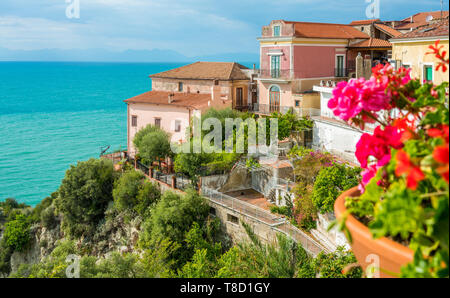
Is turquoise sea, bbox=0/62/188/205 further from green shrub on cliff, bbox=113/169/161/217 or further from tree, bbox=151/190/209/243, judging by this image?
tree, bbox=151/190/209/243

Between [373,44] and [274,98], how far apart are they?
24.7 feet

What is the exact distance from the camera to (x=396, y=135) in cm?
239

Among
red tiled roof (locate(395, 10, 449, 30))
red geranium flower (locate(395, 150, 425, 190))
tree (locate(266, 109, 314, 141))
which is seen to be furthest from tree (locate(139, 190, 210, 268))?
red tiled roof (locate(395, 10, 449, 30))

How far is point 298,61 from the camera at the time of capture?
2836 centimetres

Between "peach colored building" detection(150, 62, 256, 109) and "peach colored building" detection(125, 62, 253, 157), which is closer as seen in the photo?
"peach colored building" detection(125, 62, 253, 157)

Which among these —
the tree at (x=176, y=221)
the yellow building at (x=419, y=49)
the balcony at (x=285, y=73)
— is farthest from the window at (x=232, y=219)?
the balcony at (x=285, y=73)

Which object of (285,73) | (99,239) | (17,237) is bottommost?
(17,237)

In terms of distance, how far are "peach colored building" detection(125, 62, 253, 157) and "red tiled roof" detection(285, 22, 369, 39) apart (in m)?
5.22

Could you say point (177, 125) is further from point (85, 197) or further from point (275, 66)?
point (85, 197)

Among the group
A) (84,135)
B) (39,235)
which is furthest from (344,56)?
(84,135)

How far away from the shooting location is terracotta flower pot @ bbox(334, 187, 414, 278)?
204 cm

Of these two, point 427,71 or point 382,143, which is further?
point 427,71

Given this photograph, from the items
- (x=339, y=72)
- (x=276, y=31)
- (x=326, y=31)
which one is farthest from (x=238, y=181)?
(x=326, y=31)
